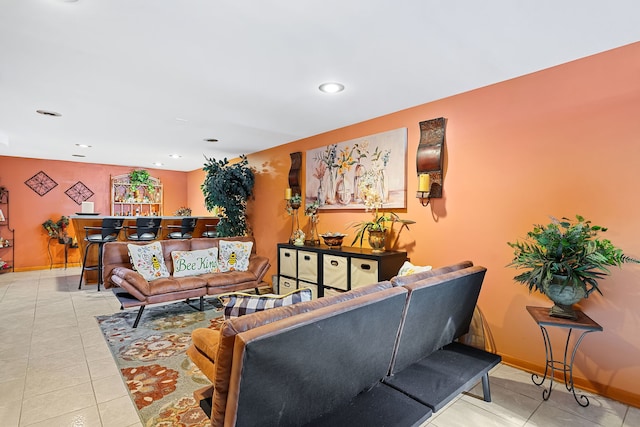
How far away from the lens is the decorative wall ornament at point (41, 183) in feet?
22.9

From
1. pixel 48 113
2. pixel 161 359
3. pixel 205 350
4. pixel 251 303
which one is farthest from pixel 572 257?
pixel 48 113

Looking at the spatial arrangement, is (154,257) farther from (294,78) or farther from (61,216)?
(61,216)

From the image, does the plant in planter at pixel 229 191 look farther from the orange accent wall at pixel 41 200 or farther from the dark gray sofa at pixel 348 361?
the dark gray sofa at pixel 348 361

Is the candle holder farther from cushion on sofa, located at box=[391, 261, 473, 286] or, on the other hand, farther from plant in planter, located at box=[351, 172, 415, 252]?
cushion on sofa, located at box=[391, 261, 473, 286]

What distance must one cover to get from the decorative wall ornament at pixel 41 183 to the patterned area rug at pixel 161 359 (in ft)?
15.9

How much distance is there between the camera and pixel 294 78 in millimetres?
2803

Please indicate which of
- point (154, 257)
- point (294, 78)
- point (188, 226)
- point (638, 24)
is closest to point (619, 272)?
point (638, 24)

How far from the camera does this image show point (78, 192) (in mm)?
7496

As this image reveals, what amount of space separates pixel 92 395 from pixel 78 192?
22.0 feet

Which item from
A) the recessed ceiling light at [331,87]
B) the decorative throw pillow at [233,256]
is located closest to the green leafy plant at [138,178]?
the decorative throw pillow at [233,256]

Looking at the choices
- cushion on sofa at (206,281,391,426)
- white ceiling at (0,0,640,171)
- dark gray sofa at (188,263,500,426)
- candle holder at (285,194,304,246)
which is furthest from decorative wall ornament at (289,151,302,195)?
cushion on sofa at (206,281,391,426)

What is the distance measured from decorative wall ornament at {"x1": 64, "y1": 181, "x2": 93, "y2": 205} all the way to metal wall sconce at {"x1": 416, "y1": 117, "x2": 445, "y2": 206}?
24.9ft

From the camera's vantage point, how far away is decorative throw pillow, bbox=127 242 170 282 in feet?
13.3

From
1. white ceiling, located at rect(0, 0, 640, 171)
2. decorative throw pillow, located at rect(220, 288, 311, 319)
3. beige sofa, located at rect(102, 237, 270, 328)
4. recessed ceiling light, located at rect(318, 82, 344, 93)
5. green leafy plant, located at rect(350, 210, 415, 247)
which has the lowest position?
beige sofa, located at rect(102, 237, 270, 328)
